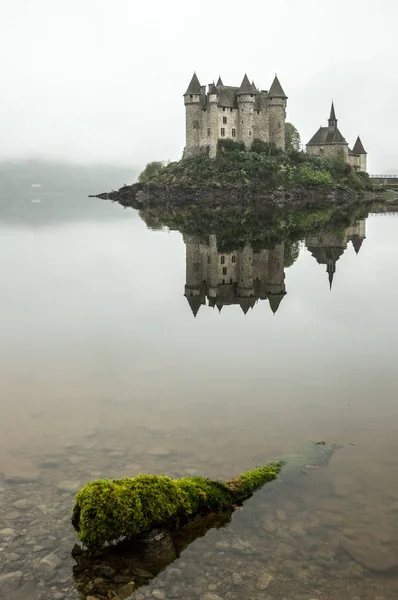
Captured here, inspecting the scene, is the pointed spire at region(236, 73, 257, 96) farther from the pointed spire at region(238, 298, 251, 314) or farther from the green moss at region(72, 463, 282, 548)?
the green moss at region(72, 463, 282, 548)

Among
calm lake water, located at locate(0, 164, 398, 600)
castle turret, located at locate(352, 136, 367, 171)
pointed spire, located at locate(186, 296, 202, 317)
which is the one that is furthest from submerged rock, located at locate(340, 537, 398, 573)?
castle turret, located at locate(352, 136, 367, 171)

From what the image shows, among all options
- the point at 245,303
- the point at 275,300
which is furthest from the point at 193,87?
the point at 245,303

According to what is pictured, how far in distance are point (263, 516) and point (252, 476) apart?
818mm

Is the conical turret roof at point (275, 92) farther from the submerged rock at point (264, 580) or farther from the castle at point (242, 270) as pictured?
the submerged rock at point (264, 580)

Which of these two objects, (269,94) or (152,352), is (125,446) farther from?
(269,94)

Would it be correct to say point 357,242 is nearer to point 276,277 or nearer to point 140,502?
point 276,277

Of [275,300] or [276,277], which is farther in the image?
[276,277]

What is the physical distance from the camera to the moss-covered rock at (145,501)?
7773mm

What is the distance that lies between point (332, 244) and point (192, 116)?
67.3 metres

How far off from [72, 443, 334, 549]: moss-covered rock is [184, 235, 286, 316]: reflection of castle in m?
12.5

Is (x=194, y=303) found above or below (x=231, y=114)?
below

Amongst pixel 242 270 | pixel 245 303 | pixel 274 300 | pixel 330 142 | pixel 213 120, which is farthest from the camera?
pixel 330 142

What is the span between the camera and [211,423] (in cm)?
1134

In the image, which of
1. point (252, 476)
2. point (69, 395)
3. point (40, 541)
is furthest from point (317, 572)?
point (69, 395)
